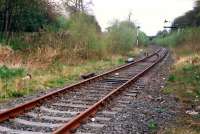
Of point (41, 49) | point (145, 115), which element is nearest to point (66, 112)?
point (145, 115)

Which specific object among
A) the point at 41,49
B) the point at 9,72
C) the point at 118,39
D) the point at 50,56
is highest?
the point at 118,39

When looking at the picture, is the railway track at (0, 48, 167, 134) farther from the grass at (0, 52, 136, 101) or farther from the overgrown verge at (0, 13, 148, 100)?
the overgrown verge at (0, 13, 148, 100)

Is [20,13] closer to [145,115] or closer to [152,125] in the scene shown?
[145,115]

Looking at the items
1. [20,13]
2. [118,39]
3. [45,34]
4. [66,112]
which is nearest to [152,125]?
[66,112]

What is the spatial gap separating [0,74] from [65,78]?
337 cm

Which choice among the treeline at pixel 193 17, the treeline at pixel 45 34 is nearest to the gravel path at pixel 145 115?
the treeline at pixel 45 34

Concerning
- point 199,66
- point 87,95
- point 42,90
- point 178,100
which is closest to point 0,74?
point 42,90

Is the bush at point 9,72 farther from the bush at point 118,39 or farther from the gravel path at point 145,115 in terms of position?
the bush at point 118,39

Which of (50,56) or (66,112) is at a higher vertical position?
(50,56)

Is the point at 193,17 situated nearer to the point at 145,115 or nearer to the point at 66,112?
the point at 145,115

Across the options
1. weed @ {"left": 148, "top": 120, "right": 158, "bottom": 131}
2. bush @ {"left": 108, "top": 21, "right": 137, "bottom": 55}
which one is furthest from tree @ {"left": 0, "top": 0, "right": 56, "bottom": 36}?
weed @ {"left": 148, "top": 120, "right": 158, "bottom": 131}

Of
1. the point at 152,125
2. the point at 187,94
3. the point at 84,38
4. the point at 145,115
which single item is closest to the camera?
the point at 152,125

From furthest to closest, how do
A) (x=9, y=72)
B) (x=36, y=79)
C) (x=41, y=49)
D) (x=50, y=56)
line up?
1. (x=41, y=49)
2. (x=50, y=56)
3. (x=9, y=72)
4. (x=36, y=79)

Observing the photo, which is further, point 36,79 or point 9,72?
point 9,72
